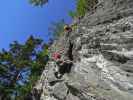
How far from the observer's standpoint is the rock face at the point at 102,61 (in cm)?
1076

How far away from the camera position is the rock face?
1076cm

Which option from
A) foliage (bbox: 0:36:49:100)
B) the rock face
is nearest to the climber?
the rock face

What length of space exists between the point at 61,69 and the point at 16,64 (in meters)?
14.8

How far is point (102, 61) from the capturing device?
12625 mm

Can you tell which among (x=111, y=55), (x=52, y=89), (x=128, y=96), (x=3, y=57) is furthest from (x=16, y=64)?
(x=128, y=96)

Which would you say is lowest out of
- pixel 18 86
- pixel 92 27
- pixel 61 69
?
pixel 18 86

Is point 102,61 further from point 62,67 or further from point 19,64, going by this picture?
point 19,64

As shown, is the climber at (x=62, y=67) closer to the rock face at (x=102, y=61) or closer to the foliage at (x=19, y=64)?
the rock face at (x=102, y=61)

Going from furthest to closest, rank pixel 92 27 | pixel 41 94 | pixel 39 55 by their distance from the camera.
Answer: pixel 39 55 → pixel 41 94 → pixel 92 27

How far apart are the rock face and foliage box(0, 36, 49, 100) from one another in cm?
1169

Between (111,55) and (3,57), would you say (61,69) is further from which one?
(3,57)

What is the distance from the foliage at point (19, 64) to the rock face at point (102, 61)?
11687 mm

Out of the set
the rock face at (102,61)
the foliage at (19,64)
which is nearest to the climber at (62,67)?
the rock face at (102,61)

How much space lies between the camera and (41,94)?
1909 centimetres
